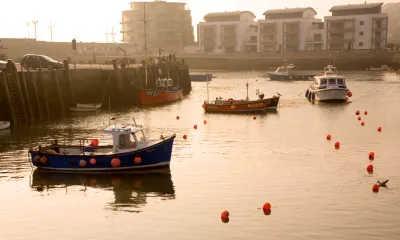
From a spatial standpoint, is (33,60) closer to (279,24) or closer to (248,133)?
(248,133)

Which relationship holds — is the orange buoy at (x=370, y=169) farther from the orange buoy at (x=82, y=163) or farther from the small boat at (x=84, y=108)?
the small boat at (x=84, y=108)

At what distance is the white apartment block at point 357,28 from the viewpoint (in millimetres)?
135750

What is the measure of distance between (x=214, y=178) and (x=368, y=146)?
13.2 m

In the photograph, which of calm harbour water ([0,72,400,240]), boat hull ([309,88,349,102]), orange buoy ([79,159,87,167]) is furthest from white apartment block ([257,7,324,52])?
orange buoy ([79,159,87,167])

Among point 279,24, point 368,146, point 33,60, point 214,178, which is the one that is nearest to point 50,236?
point 214,178

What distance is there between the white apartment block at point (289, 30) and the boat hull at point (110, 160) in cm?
12077

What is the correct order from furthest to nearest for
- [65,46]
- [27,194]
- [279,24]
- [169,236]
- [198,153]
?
[279,24] → [65,46] → [198,153] → [27,194] → [169,236]

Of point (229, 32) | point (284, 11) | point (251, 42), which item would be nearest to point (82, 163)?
point (284, 11)

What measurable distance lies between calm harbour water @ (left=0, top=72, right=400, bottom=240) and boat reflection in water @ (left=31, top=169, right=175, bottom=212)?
0.17 ft

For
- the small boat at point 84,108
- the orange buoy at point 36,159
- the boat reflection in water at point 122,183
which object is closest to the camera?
the boat reflection in water at point 122,183

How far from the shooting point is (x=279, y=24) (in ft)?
491

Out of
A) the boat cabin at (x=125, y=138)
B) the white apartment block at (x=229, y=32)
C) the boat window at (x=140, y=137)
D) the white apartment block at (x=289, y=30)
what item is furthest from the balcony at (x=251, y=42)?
the boat cabin at (x=125, y=138)

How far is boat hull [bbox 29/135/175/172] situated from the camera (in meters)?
28.4

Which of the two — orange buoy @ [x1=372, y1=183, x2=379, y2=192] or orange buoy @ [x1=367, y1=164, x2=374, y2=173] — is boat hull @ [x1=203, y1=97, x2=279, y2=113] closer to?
orange buoy @ [x1=367, y1=164, x2=374, y2=173]
